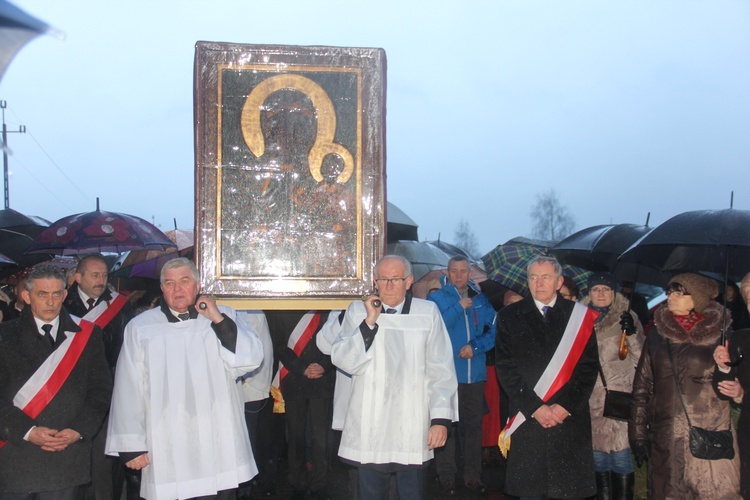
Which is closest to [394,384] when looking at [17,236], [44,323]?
[44,323]

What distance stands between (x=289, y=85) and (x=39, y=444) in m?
2.76

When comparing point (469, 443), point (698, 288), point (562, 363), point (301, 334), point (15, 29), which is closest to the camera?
point (15, 29)

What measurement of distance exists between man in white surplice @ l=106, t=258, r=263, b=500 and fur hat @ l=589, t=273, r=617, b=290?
329cm

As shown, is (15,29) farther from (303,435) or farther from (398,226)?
(398,226)

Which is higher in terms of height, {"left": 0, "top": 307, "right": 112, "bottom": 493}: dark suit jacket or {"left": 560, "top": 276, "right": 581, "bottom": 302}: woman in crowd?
{"left": 560, "top": 276, "right": 581, "bottom": 302}: woman in crowd

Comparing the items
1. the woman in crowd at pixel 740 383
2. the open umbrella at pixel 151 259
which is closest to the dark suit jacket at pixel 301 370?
the open umbrella at pixel 151 259

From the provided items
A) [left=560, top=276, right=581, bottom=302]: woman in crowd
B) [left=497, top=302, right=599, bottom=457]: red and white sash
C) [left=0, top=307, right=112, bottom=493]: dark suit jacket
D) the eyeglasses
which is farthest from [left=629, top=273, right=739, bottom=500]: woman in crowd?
[left=0, top=307, right=112, bottom=493]: dark suit jacket

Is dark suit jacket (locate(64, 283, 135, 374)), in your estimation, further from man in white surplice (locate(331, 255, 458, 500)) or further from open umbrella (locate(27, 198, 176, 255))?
man in white surplice (locate(331, 255, 458, 500))

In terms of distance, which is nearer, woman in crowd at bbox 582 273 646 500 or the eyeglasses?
the eyeglasses

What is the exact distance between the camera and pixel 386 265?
5.50m

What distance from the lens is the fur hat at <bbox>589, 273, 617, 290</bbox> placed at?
7295 mm

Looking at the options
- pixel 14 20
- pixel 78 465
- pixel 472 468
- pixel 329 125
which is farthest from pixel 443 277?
pixel 14 20

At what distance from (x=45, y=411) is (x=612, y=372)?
4.38m

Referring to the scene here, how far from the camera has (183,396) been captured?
17.3ft
